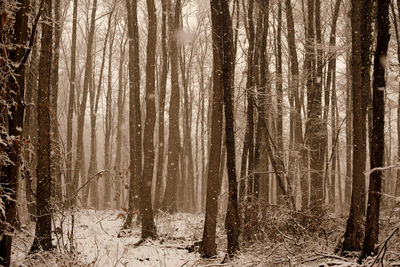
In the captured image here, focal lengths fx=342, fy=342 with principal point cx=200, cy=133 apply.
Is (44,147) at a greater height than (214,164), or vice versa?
(44,147)

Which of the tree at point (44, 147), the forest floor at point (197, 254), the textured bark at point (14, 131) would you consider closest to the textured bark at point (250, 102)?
the forest floor at point (197, 254)

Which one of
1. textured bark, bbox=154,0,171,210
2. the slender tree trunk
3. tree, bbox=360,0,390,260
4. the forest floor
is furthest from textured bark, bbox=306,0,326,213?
textured bark, bbox=154,0,171,210

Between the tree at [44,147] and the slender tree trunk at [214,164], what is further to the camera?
the slender tree trunk at [214,164]

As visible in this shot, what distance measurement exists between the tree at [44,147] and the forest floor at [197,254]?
1.10 feet

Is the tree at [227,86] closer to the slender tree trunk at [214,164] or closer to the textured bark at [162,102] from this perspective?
the slender tree trunk at [214,164]

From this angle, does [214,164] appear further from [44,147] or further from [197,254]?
[44,147]

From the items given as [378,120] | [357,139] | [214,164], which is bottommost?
[214,164]

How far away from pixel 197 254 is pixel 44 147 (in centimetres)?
418

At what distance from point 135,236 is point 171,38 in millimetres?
10111

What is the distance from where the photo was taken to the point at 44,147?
290 inches

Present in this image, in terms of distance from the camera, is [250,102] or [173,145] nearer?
[250,102]

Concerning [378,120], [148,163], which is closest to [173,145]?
[148,163]

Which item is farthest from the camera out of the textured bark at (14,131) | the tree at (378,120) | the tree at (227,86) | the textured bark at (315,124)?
the textured bark at (315,124)

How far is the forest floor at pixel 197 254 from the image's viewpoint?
20.0 ft
